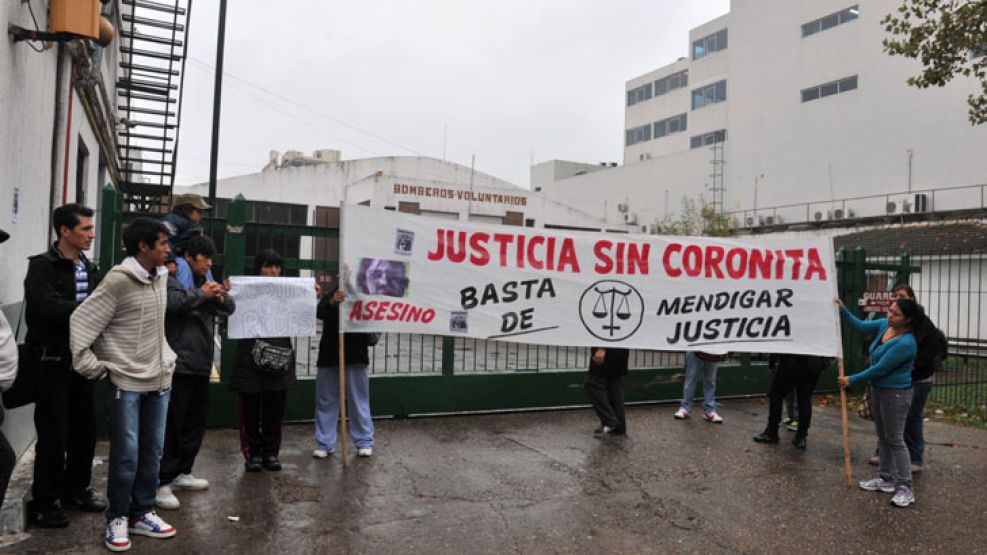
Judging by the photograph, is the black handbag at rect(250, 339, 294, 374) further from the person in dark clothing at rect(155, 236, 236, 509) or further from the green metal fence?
the green metal fence

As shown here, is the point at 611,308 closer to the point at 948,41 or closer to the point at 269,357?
the point at 269,357

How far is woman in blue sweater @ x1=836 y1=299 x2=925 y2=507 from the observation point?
561 centimetres

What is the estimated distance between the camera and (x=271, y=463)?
578 cm

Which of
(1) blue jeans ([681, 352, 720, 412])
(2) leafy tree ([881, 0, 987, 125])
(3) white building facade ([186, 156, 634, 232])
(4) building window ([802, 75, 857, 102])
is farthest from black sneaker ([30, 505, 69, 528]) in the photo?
(4) building window ([802, 75, 857, 102])

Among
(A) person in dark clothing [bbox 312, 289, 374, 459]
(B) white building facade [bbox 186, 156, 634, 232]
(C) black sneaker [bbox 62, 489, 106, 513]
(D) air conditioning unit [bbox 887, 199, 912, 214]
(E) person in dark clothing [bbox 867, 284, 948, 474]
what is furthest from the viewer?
(B) white building facade [bbox 186, 156, 634, 232]

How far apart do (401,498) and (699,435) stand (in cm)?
390

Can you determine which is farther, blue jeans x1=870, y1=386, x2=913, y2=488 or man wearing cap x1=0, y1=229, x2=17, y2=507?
blue jeans x1=870, y1=386, x2=913, y2=488

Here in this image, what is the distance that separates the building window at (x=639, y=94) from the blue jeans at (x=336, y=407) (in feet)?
158

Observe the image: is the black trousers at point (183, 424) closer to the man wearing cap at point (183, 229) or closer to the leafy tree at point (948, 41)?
the man wearing cap at point (183, 229)

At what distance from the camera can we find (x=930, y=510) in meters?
5.52

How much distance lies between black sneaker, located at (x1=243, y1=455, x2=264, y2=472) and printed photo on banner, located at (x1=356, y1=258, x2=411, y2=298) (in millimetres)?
1654

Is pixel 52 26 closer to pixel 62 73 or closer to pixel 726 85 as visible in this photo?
pixel 62 73

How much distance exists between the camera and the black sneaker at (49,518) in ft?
14.4

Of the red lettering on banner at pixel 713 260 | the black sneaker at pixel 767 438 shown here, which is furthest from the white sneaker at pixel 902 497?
the red lettering on banner at pixel 713 260
